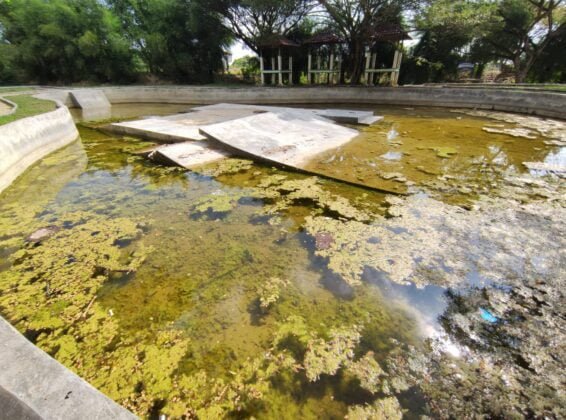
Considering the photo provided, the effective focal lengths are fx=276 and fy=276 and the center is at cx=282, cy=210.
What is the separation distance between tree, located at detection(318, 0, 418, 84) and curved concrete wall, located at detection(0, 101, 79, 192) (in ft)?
29.5

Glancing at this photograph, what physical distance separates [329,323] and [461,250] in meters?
1.30

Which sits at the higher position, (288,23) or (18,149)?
(288,23)

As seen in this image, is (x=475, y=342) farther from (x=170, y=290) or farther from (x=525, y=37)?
(x=525, y=37)

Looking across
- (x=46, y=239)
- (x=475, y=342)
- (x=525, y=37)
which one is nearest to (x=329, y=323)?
(x=475, y=342)

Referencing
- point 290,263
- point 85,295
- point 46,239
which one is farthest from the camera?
point 46,239

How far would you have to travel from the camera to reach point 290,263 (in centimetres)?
209

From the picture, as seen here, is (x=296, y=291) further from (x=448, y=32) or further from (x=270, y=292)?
(x=448, y=32)

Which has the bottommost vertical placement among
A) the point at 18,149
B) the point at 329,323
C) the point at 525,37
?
the point at 329,323

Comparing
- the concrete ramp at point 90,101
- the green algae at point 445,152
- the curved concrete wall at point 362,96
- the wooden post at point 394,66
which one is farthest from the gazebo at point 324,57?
the green algae at point 445,152

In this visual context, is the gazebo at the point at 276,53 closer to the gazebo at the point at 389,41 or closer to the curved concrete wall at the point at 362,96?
the curved concrete wall at the point at 362,96

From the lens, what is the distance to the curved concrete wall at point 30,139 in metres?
3.57

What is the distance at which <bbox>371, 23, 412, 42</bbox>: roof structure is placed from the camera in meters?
9.96

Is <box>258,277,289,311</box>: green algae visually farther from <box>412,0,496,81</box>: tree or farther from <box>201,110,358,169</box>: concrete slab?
<box>412,0,496,81</box>: tree

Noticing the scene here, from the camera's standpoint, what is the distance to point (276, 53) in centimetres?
1263
